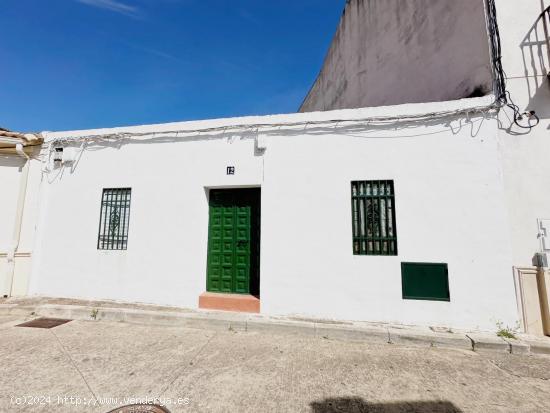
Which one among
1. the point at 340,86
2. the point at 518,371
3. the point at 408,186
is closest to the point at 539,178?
the point at 408,186

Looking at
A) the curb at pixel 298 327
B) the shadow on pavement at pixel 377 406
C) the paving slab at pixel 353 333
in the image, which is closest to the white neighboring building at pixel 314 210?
the curb at pixel 298 327

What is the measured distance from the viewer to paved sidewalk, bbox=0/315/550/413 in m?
2.60

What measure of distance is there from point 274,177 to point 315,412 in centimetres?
367

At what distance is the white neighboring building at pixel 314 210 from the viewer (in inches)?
172

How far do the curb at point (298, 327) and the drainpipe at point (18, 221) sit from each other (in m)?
0.84

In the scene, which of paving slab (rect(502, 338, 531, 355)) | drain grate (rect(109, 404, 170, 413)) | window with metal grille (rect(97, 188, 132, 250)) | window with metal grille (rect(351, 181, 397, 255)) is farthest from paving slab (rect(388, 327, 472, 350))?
window with metal grille (rect(97, 188, 132, 250))

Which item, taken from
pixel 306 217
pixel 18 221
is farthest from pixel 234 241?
pixel 18 221

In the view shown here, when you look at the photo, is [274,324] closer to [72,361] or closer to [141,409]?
[141,409]

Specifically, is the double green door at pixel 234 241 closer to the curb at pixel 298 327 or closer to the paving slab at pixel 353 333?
the curb at pixel 298 327

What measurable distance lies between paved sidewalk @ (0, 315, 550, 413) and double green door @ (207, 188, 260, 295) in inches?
49.8

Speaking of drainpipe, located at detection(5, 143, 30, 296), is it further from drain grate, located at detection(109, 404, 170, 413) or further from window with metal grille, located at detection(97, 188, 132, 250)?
drain grate, located at detection(109, 404, 170, 413)

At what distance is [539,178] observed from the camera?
4.32 meters

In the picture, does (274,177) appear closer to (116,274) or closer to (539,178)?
(116,274)

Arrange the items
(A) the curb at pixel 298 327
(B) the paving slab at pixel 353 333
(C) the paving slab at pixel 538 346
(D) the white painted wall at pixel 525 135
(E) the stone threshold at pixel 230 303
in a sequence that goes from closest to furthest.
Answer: (C) the paving slab at pixel 538 346, (A) the curb at pixel 298 327, (B) the paving slab at pixel 353 333, (D) the white painted wall at pixel 525 135, (E) the stone threshold at pixel 230 303
